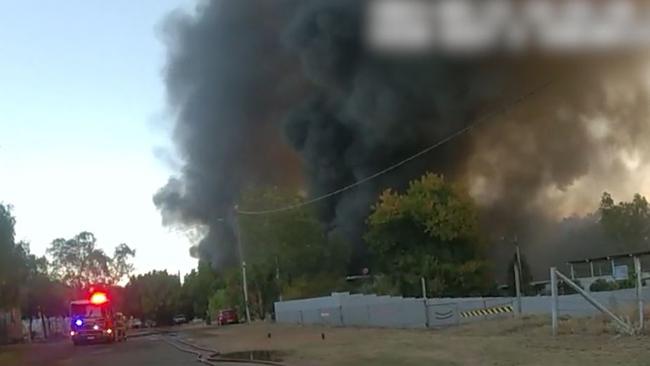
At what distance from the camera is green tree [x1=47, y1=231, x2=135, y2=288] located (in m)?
130

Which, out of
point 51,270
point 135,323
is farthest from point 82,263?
point 135,323

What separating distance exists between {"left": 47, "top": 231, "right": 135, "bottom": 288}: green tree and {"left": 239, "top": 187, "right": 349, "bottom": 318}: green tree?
5923cm

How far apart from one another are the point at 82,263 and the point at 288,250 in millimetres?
67626

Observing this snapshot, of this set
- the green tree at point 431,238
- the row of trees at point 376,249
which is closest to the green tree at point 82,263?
the row of trees at point 376,249

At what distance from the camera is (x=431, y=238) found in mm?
68062

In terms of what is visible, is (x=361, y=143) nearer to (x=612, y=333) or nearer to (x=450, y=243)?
(x=450, y=243)

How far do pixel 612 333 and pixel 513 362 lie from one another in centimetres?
659

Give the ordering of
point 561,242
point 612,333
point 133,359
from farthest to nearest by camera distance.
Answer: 1. point 561,242
2. point 133,359
3. point 612,333

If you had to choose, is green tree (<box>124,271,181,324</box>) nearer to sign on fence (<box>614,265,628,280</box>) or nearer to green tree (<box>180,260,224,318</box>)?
green tree (<box>180,260,224,318</box>)

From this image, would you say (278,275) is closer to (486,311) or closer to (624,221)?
(624,221)

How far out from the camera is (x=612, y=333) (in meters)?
24.3

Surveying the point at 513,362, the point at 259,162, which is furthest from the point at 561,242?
the point at 513,362

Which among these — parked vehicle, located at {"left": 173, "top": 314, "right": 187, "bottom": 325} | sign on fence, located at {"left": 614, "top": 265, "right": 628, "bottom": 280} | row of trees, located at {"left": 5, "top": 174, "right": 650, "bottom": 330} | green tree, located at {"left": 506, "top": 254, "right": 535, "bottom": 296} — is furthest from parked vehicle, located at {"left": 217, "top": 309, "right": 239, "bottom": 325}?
parked vehicle, located at {"left": 173, "top": 314, "right": 187, "bottom": 325}

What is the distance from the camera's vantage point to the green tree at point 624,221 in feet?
266
